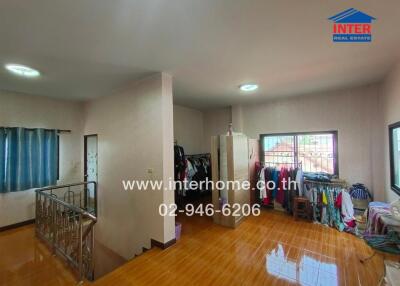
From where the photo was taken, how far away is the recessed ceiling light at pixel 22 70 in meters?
2.50

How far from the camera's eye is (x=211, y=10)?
1479 millimetres

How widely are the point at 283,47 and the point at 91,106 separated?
421 cm

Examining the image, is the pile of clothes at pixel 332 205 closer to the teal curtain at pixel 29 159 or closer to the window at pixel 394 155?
the window at pixel 394 155

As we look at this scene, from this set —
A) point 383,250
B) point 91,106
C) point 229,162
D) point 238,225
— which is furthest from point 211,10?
point 91,106

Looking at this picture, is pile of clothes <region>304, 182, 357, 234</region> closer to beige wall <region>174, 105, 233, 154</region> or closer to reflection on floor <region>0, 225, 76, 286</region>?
beige wall <region>174, 105, 233, 154</region>

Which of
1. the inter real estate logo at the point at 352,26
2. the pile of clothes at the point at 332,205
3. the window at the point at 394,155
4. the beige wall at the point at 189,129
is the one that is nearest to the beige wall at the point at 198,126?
the beige wall at the point at 189,129

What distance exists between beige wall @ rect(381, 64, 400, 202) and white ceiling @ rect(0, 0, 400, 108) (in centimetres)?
20

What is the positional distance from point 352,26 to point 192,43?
1556 millimetres

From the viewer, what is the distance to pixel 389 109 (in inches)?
113

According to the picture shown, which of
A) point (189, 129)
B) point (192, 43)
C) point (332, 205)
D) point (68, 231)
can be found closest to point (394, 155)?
point (332, 205)

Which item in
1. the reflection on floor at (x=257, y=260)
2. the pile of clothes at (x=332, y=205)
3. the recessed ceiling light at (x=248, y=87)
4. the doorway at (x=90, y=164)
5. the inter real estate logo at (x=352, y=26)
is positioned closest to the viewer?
the inter real estate logo at (x=352, y=26)

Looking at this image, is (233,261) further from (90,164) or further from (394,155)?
(90,164)

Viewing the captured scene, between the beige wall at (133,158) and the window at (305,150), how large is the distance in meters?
2.96

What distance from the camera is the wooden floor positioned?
204 centimetres
